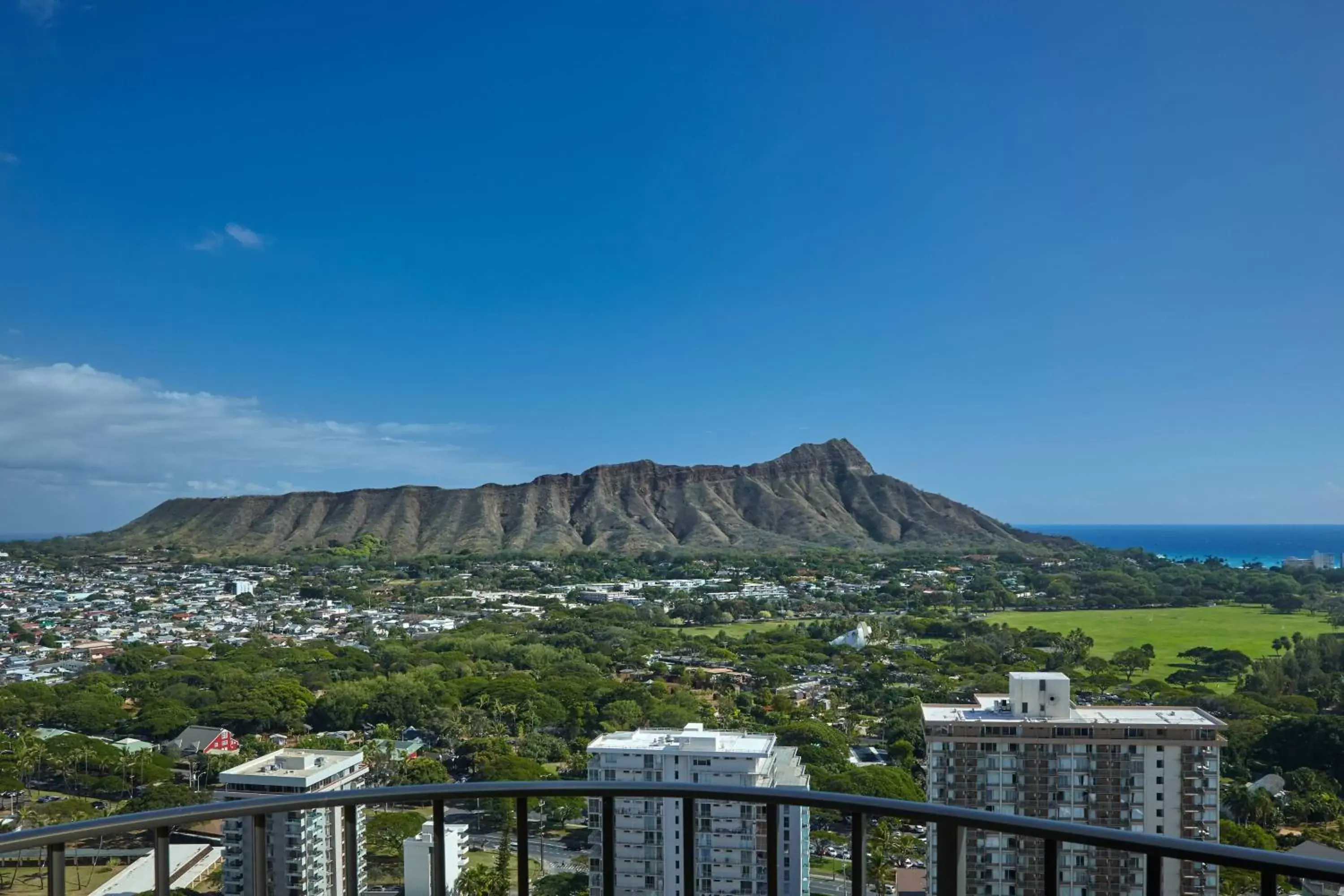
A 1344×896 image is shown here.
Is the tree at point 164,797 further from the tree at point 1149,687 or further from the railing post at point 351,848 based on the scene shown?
the tree at point 1149,687

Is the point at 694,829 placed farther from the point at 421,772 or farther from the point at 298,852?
the point at 421,772

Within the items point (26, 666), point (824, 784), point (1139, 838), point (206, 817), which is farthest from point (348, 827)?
point (26, 666)

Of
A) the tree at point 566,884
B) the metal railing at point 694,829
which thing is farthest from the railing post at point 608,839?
the tree at point 566,884

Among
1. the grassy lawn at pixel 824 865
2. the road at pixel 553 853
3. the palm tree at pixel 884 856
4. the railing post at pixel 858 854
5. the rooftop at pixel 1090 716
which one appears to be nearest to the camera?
the railing post at pixel 858 854

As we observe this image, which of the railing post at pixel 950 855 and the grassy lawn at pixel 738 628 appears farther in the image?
the grassy lawn at pixel 738 628

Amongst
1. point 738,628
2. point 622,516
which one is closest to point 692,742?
point 738,628

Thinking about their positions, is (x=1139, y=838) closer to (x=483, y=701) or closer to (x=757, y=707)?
(x=757, y=707)
